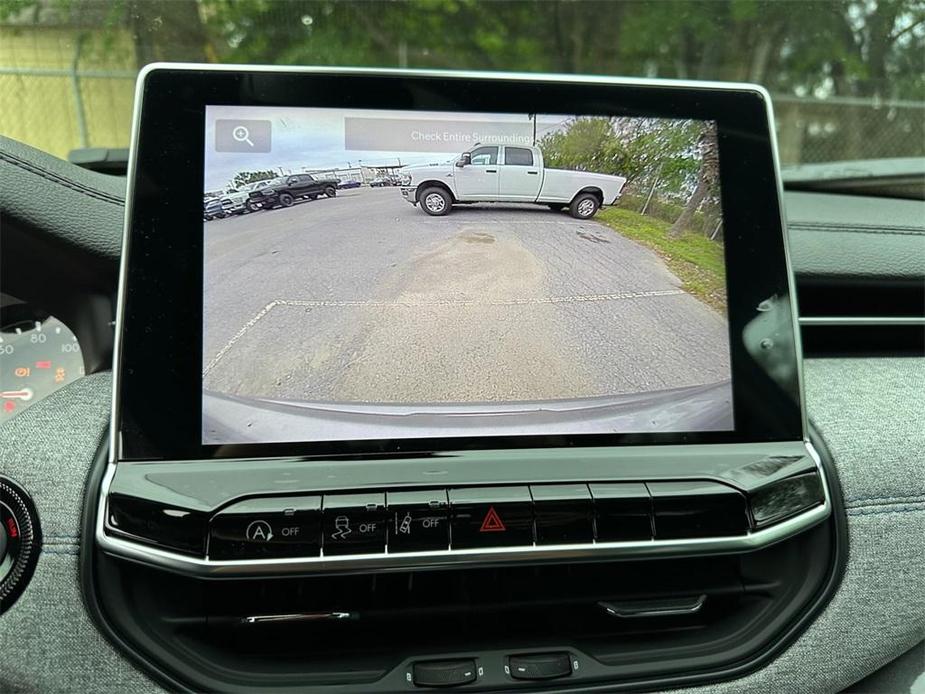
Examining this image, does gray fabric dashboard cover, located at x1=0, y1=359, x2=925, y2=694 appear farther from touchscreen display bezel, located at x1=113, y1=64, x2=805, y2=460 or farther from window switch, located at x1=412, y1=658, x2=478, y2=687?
window switch, located at x1=412, y1=658, x2=478, y2=687

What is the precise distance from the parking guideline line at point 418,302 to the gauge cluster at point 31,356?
0.53 m

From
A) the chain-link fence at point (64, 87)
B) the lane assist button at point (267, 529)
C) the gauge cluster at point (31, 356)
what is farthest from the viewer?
the chain-link fence at point (64, 87)

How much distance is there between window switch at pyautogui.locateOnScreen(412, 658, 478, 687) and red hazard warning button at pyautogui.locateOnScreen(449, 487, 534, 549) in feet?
0.73

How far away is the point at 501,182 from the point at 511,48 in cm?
103

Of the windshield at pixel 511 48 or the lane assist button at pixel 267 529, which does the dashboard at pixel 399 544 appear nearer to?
the lane assist button at pixel 267 529

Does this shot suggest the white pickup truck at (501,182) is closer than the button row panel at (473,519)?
No

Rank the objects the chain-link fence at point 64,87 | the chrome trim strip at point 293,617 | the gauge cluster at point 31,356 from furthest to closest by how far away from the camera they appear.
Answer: the chain-link fence at point 64,87 < the gauge cluster at point 31,356 < the chrome trim strip at point 293,617

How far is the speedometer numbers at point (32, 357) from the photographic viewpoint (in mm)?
1340

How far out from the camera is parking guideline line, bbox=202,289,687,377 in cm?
106

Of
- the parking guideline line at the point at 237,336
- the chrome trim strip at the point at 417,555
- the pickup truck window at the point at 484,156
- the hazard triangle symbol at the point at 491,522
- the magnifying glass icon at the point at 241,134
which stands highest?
the magnifying glass icon at the point at 241,134

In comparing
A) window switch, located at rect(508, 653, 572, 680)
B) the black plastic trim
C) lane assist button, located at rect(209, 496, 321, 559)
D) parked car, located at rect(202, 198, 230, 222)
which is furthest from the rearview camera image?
window switch, located at rect(508, 653, 572, 680)

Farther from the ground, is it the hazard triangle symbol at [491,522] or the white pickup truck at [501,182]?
the white pickup truck at [501,182]

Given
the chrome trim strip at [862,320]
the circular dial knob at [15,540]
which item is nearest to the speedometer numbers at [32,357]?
the circular dial knob at [15,540]

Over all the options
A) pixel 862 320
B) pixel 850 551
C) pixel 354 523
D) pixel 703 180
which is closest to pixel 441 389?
pixel 354 523
